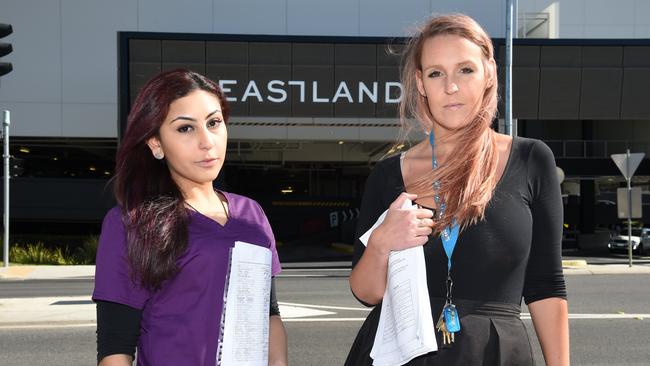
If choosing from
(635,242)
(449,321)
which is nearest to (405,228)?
(449,321)

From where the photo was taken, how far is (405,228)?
2043 millimetres

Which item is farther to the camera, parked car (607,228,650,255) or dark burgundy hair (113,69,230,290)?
Result: parked car (607,228,650,255)

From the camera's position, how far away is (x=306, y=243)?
116 feet

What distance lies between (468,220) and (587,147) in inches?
Result: 1414

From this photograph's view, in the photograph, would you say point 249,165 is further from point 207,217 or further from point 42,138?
point 207,217

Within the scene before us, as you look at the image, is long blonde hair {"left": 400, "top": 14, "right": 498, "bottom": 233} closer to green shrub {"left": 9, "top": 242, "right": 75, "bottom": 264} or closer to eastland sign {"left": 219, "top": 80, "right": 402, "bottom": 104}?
green shrub {"left": 9, "top": 242, "right": 75, "bottom": 264}

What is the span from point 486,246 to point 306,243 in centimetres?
3339

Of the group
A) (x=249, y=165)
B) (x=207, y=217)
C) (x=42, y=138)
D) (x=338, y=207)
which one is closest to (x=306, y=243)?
(x=338, y=207)

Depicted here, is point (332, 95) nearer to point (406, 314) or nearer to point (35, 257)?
point (35, 257)

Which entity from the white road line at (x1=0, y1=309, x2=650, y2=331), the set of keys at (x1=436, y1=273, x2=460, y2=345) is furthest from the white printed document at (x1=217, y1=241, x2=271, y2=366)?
the white road line at (x1=0, y1=309, x2=650, y2=331)

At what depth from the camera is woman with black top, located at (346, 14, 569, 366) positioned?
2053mm

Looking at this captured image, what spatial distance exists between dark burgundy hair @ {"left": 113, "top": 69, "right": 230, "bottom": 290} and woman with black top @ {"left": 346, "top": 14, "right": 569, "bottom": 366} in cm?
63

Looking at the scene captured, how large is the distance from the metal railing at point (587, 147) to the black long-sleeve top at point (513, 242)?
34.2m

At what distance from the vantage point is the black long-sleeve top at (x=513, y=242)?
206 centimetres
